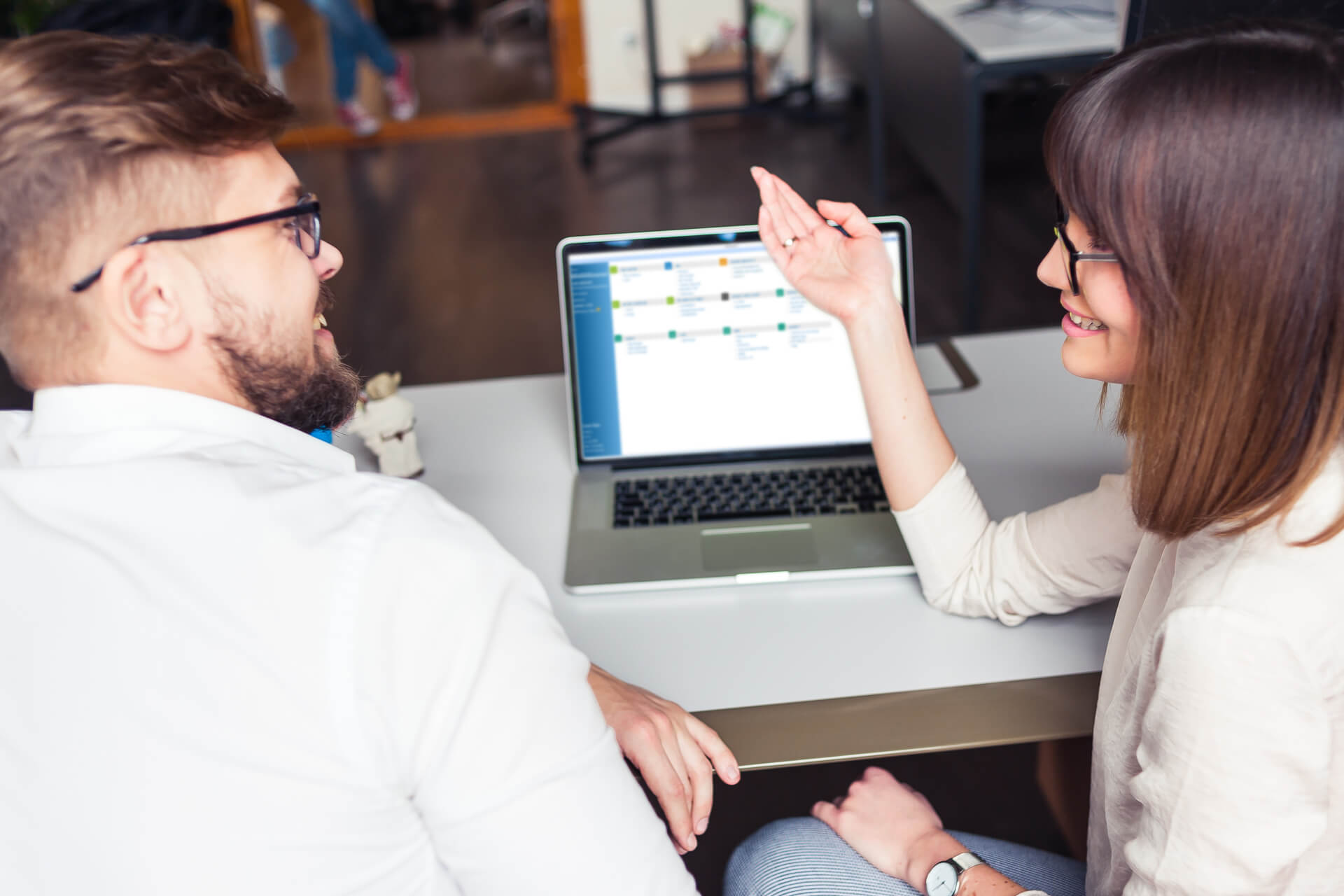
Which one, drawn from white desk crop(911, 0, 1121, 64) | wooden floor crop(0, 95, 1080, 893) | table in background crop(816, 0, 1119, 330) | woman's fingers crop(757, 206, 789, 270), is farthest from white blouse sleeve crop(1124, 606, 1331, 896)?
wooden floor crop(0, 95, 1080, 893)

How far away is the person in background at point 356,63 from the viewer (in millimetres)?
5215

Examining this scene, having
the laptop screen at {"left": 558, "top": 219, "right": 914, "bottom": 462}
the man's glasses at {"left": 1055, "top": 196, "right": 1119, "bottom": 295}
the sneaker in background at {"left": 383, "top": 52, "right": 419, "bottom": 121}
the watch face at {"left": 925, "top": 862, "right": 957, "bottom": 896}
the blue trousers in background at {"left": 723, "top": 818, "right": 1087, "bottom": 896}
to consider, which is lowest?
the blue trousers in background at {"left": 723, "top": 818, "right": 1087, "bottom": 896}

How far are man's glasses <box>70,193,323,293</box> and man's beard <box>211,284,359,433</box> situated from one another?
4cm

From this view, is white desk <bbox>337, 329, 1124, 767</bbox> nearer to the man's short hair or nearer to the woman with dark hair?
the woman with dark hair

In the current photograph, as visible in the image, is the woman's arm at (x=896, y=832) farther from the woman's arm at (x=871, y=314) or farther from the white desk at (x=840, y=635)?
the woman's arm at (x=871, y=314)

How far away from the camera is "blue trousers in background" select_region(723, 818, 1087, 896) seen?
103cm

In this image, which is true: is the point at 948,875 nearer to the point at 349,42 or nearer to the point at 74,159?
the point at 74,159

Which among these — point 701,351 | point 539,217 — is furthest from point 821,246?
point 539,217

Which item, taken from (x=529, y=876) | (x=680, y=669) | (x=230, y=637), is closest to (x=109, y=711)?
(x=230, y=637)

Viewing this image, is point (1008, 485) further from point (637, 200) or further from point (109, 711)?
point (637, 200)

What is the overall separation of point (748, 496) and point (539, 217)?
3338 millimetres

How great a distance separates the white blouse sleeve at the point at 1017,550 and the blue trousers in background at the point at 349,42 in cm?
493

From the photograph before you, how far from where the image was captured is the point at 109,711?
0.62 m

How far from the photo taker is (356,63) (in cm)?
535
